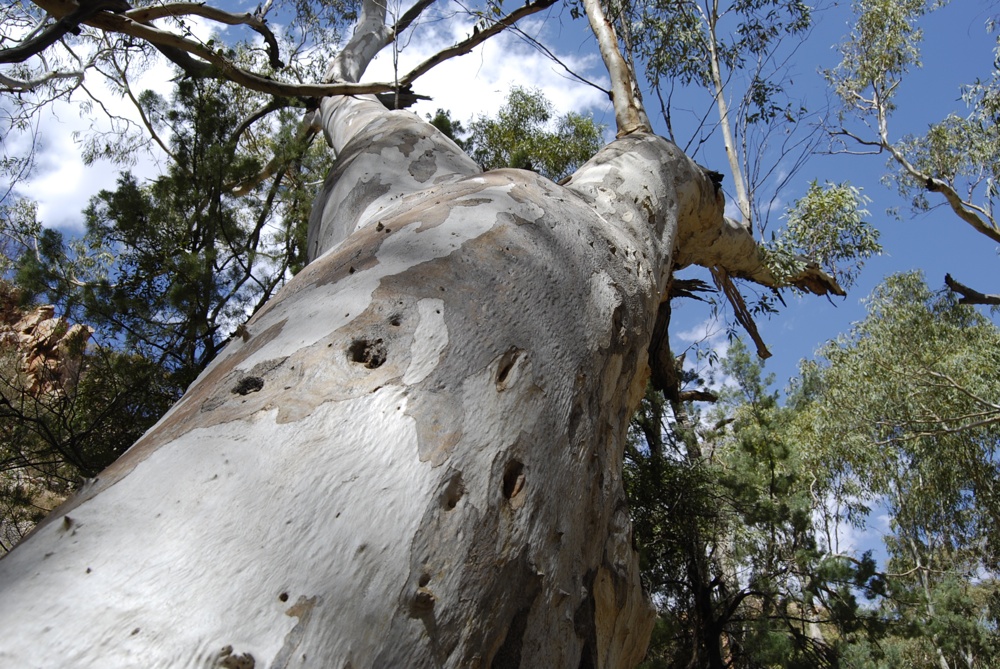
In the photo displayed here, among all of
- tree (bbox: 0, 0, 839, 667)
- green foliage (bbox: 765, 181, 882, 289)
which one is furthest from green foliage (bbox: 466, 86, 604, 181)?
tree (bbox: 0, 0, 839, 667)

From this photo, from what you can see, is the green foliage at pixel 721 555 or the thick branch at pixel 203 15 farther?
the green foliage at pixel 721 555

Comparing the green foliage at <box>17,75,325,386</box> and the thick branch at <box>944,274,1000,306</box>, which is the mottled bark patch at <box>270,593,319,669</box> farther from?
the thick branch at <box>944,274,1000,306</box>

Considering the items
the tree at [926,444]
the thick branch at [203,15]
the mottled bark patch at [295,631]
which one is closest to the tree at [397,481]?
the mottled bark patch at [295,631]

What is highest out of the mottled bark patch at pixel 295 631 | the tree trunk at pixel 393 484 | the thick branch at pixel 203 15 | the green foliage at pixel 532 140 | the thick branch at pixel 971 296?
the green foliage at pixel 532 140

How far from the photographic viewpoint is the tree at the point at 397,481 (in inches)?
27.9

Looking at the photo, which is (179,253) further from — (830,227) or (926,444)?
(926,444)

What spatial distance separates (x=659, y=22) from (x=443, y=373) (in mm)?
5674

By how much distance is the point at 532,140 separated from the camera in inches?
277

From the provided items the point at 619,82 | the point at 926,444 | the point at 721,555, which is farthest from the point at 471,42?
the point at 926,444

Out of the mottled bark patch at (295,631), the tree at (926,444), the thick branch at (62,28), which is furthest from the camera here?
the tree at (926,444)

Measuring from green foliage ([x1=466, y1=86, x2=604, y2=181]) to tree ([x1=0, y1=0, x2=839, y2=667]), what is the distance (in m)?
4.98

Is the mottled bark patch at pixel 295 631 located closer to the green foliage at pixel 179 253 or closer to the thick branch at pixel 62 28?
the thick branch at pixel 62 28

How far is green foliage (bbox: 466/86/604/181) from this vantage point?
22.6 ft

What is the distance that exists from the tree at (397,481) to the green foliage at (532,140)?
16.3ft
